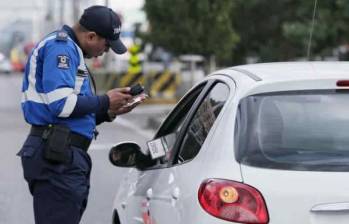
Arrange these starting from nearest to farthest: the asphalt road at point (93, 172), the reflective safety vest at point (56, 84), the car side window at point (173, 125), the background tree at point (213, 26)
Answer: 1. the reflective safety vest at point (56, 84)
2. the car side window at point (173, 125)
3. the asphalt road at point (93, 172)
4. the background tree at point (213, 26)

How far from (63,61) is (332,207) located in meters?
1.62

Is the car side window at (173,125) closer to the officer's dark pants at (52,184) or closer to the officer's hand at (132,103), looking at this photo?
the officer's hand at (132,103)

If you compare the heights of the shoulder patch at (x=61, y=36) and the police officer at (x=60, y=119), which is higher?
the shoulder patch at (x=61, y=36)

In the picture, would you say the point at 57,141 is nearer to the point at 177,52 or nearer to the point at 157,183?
the point at 157,183

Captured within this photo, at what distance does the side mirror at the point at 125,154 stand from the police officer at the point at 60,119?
290mm

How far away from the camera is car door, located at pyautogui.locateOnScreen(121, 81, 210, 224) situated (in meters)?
4.62

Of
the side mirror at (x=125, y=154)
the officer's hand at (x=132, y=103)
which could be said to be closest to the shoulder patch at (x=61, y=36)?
the officer's hand at (x=132, y=103)

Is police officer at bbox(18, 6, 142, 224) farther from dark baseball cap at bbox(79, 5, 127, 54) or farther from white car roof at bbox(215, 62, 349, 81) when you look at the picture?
white car roof at bbox(215, 62, 349, 81)

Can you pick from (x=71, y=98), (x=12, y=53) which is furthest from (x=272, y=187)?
(x=12, y=53)

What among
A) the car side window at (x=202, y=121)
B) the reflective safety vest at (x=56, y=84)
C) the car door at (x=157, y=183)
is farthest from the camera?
the reflective safety vest at (x=56, y=84)

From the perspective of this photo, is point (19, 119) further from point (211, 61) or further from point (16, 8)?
point (16, 8)

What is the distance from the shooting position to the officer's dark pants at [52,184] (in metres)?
4.80

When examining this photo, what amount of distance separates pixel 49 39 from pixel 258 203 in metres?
1.59

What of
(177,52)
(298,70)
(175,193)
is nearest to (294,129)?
(298,70)
